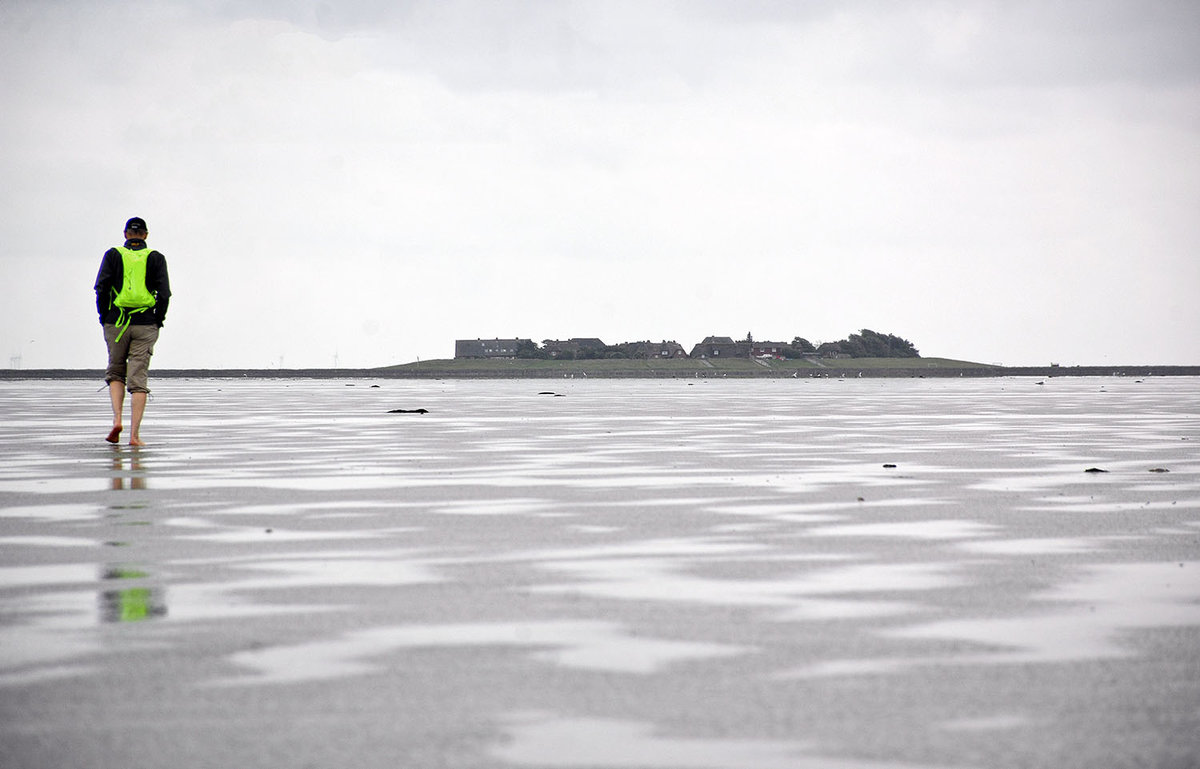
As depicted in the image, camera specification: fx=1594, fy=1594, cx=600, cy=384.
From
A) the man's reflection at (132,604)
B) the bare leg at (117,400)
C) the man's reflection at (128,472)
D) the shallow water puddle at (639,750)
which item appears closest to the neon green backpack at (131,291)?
the bare leg at (117,400)

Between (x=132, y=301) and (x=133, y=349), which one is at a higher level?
(x=132, y=301)

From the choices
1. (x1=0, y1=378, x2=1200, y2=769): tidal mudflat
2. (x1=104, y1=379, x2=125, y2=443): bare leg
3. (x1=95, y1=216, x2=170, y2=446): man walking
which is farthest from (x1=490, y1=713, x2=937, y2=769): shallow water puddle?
(x1=104, y1=379, x2=125, y2=443): bare leg

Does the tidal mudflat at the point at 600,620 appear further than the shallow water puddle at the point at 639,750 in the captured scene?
Yes

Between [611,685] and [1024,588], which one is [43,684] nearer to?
[611,685]

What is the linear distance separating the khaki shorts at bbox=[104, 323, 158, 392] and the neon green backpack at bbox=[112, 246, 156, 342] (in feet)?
0.33

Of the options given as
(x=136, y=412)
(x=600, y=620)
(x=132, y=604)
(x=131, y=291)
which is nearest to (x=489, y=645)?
(x=600, y=620)

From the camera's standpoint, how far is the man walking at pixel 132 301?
1862 cm

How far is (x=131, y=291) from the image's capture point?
18609 mm

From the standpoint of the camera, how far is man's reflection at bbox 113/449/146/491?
13.8 metres

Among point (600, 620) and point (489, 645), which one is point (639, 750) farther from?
point (600, 620)

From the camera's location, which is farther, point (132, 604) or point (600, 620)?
point (132, 604)

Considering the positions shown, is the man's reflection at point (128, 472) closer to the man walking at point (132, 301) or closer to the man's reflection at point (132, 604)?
the man walking at point (132, 301)

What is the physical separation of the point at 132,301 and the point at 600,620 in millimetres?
13202

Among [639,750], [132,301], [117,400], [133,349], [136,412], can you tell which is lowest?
[639,750]
